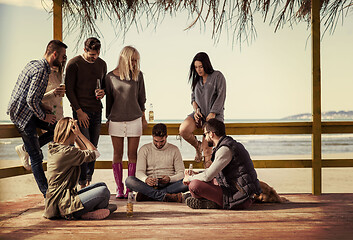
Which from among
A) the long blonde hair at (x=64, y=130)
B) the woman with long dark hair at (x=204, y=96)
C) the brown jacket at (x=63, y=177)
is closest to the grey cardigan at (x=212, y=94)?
the woman with long dark hair at (x=204, y=96)

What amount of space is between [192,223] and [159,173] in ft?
4.14

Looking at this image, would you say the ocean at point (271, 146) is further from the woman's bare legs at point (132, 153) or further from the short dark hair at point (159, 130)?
the short dark hair at point (159, 130)

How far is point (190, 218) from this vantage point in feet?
12.7

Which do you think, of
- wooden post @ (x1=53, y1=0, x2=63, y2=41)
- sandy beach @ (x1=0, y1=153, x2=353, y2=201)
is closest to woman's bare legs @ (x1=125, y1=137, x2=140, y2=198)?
wooden post @ (x1=53, y1=0, x2=63, y2=41)

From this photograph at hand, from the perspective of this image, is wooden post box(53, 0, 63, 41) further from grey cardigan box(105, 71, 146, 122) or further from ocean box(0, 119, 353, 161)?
ocean box(0, 119, 353, 161)

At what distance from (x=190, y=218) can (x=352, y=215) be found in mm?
1396

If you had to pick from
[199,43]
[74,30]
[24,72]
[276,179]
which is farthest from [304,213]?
[199,43]

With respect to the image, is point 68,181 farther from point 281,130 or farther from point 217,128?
point 281,130

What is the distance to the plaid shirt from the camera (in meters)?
4.30

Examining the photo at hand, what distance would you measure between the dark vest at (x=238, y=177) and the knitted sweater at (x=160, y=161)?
75 centimetres

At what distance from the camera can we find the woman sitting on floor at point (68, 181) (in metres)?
3.69

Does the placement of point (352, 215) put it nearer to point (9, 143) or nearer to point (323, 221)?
point (323, 221)

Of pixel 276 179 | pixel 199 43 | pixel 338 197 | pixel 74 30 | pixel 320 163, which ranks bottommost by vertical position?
pixel 276 179

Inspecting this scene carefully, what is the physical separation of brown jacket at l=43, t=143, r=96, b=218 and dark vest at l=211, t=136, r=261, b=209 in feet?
4.00
